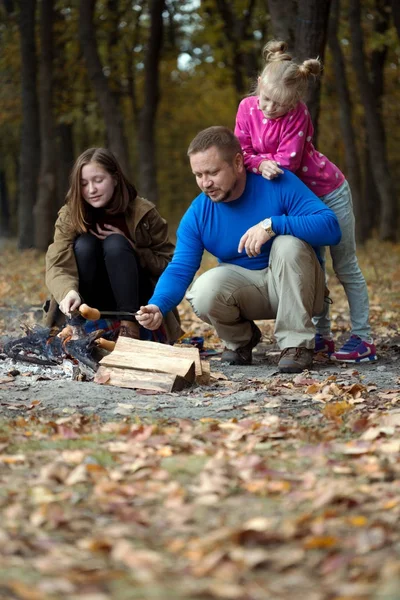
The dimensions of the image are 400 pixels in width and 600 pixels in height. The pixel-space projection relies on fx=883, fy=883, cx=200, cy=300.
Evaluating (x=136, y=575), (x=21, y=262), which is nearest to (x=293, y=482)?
(x=136, y=575)

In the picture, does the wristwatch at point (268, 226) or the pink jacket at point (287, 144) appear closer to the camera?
the wristwatch at point (268, 226)

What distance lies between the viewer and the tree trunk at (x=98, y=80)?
15.0 metres

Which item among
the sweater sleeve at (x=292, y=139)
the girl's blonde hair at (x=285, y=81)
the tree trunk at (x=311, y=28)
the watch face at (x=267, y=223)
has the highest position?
the tree trunk at (x=311, y=28)

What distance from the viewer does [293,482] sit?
3.08m

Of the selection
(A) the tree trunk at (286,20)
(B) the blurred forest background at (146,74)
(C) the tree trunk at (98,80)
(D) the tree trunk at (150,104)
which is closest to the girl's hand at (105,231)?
(A) the tree trunk at (286,20)

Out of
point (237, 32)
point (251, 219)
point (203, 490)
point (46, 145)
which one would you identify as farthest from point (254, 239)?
point (237, 32)

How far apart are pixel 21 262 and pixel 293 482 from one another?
38.0 feet

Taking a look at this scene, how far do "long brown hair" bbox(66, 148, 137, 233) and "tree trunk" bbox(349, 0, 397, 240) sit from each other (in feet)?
38.4

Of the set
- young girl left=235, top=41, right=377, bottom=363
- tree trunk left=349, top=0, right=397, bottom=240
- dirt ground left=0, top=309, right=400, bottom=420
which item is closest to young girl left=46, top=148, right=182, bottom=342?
dirt ground left=0, top=309, right=400, bottom=420

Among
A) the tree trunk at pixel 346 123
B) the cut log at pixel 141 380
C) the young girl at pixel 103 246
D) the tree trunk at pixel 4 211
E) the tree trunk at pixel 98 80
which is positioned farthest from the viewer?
the tree trunk at pixel 4 211

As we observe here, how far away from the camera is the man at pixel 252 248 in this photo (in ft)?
17.2

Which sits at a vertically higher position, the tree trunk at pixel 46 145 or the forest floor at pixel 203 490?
the tree trunk at pixel 46 145

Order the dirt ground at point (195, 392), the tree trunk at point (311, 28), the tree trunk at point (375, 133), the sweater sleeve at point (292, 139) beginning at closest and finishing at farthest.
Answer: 1. the dirt ground at point (195, 392)
2. the sweater sleeve at point (292, 139)
3. the tree trunk at point (311, 28)
4. the tree trunk at point (375, 133)

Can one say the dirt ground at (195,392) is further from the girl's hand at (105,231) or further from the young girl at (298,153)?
the girl's hand at (105,231)
